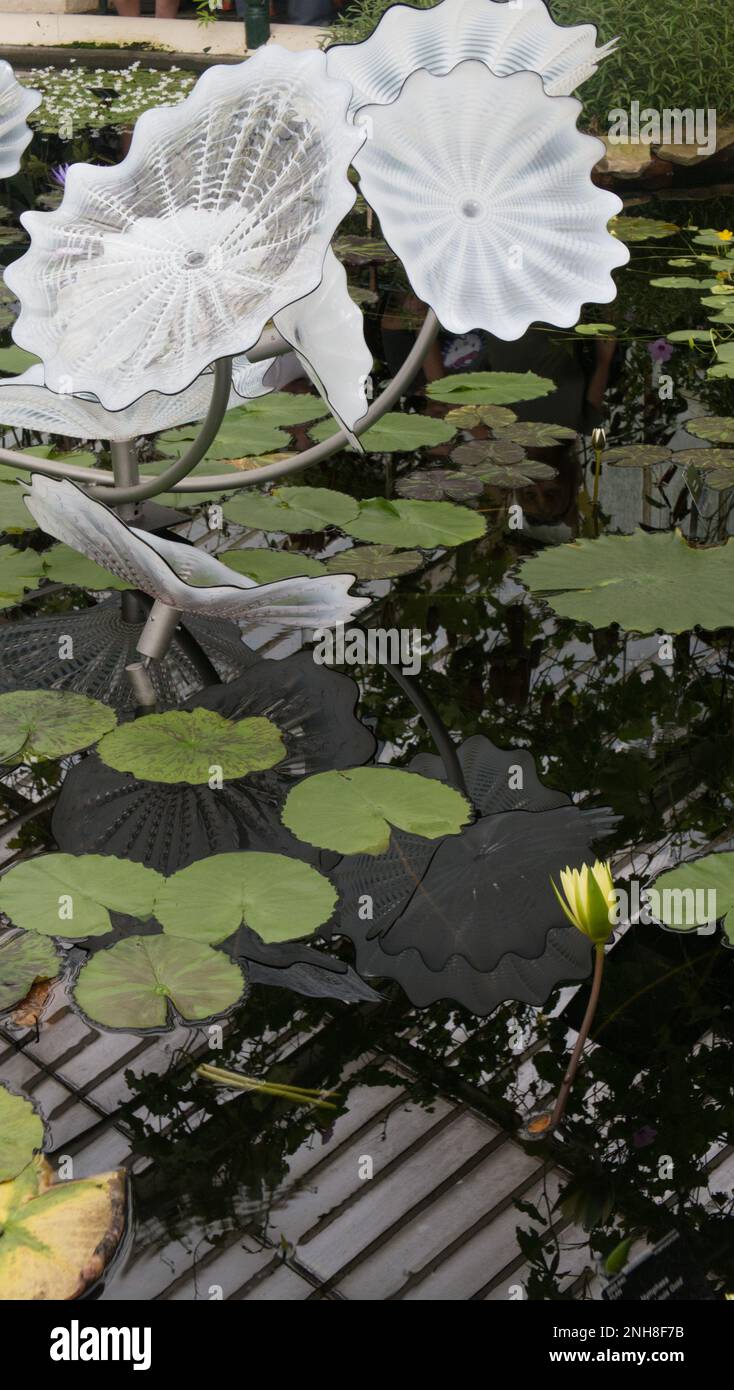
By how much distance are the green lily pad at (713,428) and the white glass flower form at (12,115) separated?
151cm

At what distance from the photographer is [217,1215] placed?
51.1 inches

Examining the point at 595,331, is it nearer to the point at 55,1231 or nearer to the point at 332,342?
the point at 332,342

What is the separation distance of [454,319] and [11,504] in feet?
3.81

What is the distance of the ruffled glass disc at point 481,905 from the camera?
1.59 m

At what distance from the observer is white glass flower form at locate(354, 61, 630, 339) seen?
1.85 m

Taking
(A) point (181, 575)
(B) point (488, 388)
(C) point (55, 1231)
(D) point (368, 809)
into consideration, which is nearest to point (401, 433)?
(B) point (488, 388)

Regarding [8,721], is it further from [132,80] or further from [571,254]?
[132,80]

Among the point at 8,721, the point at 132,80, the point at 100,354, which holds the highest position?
the point at 132,80

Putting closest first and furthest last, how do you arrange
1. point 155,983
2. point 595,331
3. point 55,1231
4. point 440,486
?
point 55,1231, point 155,983, point 440,486, point 595,331

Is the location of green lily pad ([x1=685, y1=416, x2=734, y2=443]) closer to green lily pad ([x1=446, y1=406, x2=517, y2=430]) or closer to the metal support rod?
green lily pad ([x1=446, y1=406, x2=517, y2=430])

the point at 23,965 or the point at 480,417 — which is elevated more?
the point at 480,417

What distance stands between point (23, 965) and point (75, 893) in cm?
12

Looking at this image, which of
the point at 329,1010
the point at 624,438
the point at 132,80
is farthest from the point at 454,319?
the point at 132,80

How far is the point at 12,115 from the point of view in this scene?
2.55 meters
